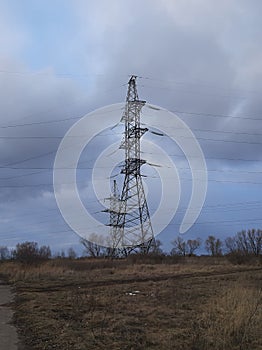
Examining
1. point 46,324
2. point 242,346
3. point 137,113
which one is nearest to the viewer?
point 242,346

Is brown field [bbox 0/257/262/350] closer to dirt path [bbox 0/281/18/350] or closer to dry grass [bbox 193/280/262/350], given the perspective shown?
dry grass [bbox 193/280/262/350]

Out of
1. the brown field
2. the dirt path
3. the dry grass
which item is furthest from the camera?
the dirt path

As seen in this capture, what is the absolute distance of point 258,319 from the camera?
9.73m

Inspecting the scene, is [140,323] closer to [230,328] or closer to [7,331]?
[230,328]

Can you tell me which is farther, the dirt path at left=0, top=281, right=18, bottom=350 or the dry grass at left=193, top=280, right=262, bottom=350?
the dirt path at left=0, top=281, right=18, bottom=350

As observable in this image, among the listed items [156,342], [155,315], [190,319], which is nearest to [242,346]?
[156,342]

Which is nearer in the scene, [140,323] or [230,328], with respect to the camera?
[230,328]

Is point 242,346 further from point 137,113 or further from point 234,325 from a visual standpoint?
point 137,113

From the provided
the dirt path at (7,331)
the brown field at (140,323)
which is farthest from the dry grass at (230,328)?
the dirt path at (7,331)

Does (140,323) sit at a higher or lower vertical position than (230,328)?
lower

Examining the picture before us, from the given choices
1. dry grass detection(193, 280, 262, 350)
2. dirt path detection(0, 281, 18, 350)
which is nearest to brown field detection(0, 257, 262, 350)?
dry grass detection(193, 280, 262, 350)

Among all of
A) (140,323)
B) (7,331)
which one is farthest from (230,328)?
(7,331)

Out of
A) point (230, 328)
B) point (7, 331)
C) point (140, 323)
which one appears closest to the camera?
point (230, 328)

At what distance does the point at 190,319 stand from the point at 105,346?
3.53m
